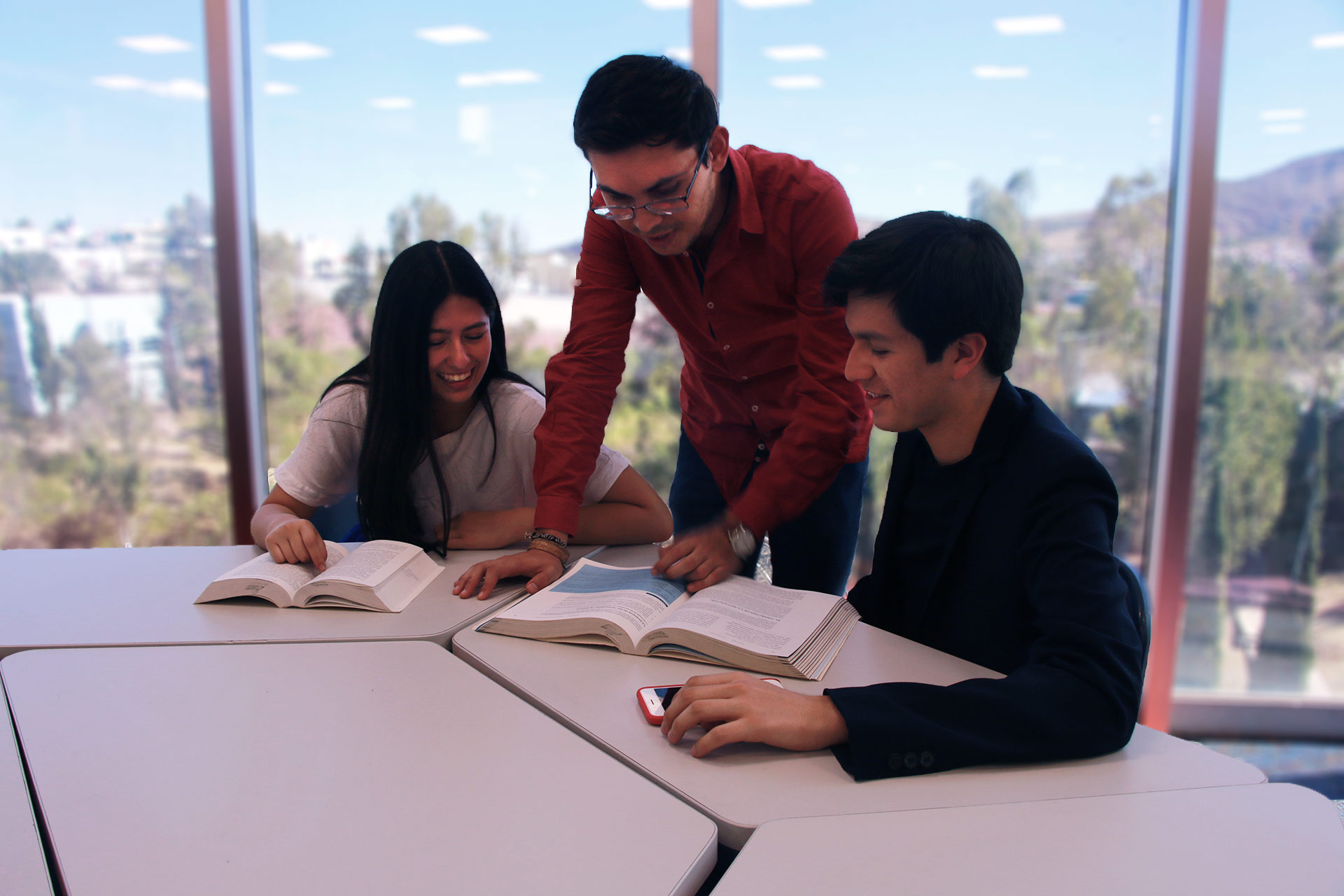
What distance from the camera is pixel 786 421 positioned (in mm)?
1665

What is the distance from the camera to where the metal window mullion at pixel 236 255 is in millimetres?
2824

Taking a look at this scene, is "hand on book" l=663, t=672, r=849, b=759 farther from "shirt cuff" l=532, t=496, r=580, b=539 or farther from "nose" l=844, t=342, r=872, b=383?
"shirt cuff" l=532, t=496, r=580, b=539

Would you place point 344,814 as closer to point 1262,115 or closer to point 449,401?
point 449,401

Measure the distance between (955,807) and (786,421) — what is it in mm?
974

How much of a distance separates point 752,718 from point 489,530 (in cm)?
88

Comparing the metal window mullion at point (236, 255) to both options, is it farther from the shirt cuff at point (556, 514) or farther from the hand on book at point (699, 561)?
the hand on book at point (699, 561)

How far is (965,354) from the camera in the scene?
1.17m

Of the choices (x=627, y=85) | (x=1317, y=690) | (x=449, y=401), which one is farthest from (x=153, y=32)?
(x=1317, y=690)

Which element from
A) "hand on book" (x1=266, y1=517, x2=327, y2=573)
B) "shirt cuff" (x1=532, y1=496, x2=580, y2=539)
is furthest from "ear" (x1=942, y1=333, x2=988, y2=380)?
"hand on book" (x1=266, y1=517, x2=327, y2=573)

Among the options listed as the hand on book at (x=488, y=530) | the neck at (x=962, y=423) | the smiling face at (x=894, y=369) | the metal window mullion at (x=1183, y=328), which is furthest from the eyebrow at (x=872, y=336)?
the metal window mullion at (x=1183, y=328)

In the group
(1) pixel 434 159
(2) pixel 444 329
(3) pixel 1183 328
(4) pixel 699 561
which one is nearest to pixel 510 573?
(4) pixel 699 561

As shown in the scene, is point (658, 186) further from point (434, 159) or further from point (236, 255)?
point (236, 255)

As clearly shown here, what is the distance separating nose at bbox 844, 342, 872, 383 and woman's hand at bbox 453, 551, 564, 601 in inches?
22.3

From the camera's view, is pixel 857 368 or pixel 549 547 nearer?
pixel 857 368
